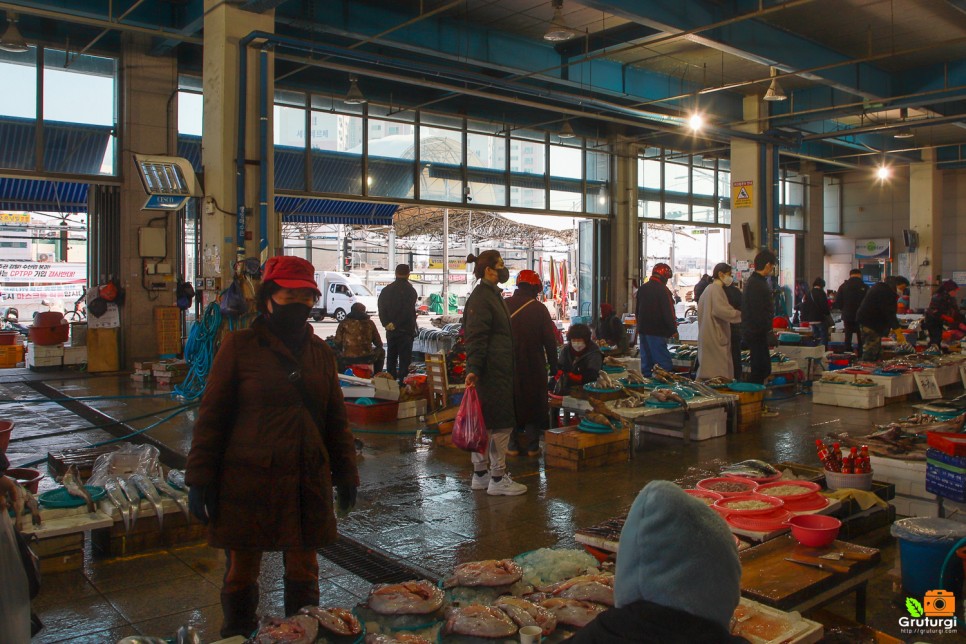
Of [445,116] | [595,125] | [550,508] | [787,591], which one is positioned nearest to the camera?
[787,591]

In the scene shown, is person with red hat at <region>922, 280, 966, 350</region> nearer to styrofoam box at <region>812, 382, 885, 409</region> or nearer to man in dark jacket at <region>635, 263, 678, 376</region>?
styrofoam box at <region>812, 382, 885, 409</region>

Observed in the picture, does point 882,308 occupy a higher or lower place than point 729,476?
higher

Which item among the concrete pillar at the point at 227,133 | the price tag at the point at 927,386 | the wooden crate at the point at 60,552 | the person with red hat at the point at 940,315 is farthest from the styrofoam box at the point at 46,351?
the person with red hat at the point at 940,315

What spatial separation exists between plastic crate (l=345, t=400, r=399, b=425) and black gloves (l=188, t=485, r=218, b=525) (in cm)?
589

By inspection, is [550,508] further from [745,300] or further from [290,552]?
[745,300]

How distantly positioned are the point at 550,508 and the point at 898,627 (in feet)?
8.22

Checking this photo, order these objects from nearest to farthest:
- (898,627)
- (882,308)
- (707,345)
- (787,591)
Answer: (787,591) < (898,627) < (707,345) < (882,308)

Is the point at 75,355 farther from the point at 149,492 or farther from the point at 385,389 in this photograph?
the point at 149,492

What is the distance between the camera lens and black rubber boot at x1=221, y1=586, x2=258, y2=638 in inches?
129

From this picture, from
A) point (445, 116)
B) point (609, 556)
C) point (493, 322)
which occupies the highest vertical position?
point (445, 116)

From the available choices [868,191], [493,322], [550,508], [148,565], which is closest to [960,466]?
[550,508]

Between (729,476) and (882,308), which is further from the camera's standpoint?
(882,308)

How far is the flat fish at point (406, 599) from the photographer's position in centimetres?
305

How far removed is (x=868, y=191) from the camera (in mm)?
27844
